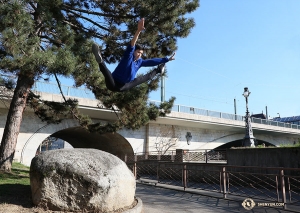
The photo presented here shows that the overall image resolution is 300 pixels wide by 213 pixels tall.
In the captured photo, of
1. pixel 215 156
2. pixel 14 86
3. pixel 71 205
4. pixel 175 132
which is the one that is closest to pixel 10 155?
pixel 14 86

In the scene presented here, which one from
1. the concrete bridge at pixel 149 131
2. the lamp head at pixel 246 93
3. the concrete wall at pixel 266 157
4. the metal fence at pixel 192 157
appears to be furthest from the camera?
the concrete bridge at pixel 149 131

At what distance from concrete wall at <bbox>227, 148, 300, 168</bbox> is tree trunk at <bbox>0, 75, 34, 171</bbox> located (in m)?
9.45

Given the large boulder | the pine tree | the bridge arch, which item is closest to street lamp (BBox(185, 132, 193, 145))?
the bridge arch

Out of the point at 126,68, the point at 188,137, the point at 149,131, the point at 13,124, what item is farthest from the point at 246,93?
the point at 126,68

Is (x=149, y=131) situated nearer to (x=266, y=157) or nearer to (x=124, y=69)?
(x=266, y=157)

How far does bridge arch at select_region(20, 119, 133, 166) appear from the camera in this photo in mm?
19438

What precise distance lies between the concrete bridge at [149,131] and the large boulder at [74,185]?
12.5 metres

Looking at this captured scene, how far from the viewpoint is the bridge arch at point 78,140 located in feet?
63.8

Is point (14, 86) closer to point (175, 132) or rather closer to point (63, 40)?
point (63, 40)

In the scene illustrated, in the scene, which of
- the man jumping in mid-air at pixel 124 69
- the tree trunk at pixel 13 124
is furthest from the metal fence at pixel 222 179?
the tree trunk at pixel 13 124

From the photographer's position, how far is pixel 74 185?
521cm

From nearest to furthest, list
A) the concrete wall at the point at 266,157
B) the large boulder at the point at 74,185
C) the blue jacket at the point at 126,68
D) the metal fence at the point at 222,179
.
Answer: the blue jacket at the point at 126,68, the large boulder at the point at 74,185, the metal fence at the point at 222,179, the concrete wall at the point at 266,157

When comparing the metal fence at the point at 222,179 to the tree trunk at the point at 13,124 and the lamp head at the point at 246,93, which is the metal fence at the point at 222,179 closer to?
the tree trunk at the point at 13,124

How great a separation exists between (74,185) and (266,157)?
9228 millimetres
